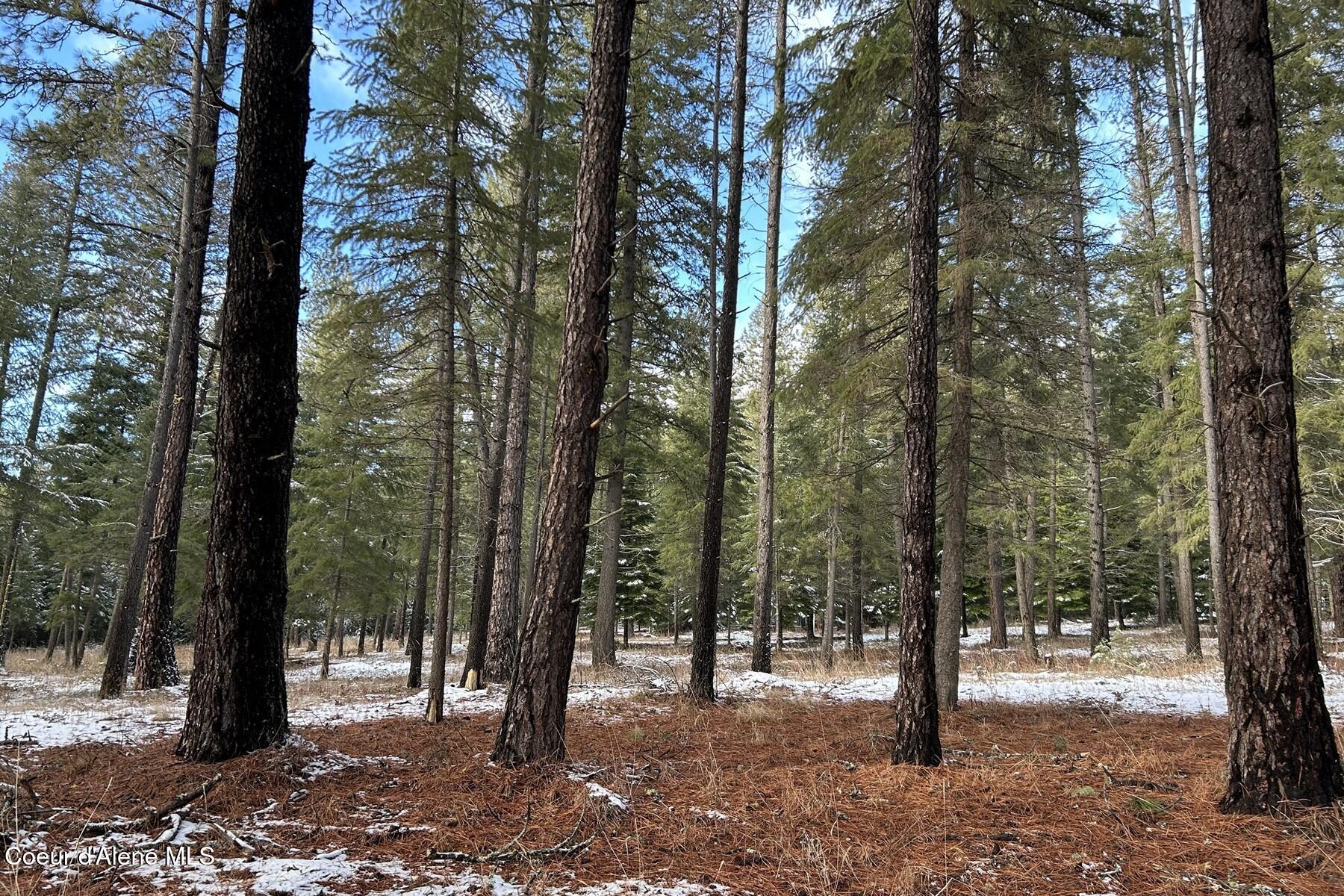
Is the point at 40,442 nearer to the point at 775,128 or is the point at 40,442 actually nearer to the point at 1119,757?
the point at 775,128

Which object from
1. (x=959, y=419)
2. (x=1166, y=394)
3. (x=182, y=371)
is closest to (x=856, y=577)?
(x=1166, y=394)

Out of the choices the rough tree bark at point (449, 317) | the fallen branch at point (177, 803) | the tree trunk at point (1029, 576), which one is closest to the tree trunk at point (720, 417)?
the rough tree bark at point (449, 317)

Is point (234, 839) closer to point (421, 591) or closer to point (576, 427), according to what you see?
point (576, 427)

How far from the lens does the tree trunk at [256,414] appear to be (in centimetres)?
470

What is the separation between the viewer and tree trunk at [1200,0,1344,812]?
3.76 meters

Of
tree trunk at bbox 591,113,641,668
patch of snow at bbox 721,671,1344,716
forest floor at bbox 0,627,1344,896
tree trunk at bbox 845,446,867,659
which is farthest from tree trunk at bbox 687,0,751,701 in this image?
tree trunk at bbox 845,446,867,659

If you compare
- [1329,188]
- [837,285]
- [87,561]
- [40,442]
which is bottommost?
[87,561]

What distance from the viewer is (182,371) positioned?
1037 centimetres

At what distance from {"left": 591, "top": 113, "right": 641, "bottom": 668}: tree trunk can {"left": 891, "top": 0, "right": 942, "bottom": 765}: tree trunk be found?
7097mm

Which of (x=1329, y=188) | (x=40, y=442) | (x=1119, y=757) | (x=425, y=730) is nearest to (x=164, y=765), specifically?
(x=425, y=730)

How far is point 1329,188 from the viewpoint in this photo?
9953mm

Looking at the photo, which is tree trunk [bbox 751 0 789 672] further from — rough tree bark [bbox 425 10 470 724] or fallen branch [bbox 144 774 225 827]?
fallen branch [bbox 144 774 225 827]

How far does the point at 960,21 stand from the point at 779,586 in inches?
762

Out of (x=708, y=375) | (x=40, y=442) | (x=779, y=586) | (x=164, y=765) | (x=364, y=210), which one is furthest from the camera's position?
(x=779, y=586)
